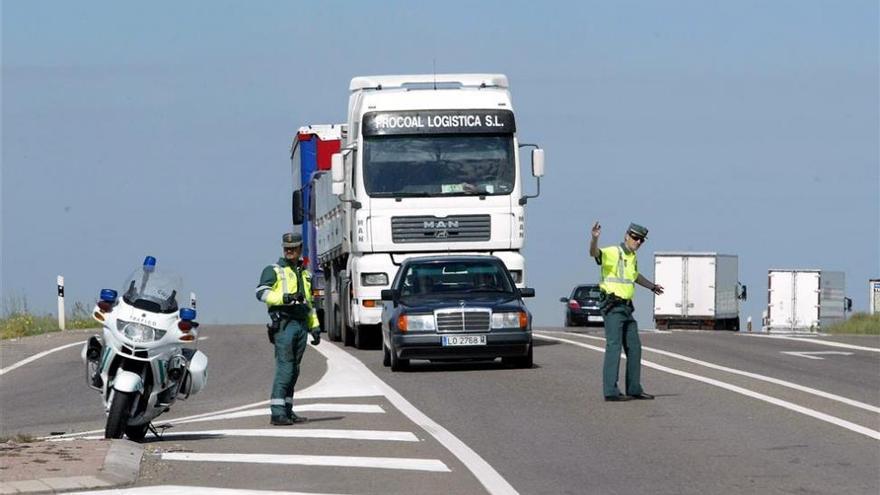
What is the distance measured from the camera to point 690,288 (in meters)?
61.5

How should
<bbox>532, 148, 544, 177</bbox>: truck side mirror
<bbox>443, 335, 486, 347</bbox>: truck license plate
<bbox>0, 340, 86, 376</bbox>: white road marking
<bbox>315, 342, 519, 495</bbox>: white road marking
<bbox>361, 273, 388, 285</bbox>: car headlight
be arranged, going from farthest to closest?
<bbox>361, 273, 388, 285</bbox>: car headlight
<bbox>532, 148, 544, 177</bbox>: truck side mirror
<bbox>0, 340, 86, 376</bbox>: white road marking
<bbox>443, 335, 486, 347</bbox>: truck license plate
<bbox>315, 342, 519, 495</bbox>: white road marking

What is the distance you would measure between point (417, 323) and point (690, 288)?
3809 cm

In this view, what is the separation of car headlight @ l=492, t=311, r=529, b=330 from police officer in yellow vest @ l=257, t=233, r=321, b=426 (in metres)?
7.29

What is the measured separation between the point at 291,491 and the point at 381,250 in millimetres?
17602

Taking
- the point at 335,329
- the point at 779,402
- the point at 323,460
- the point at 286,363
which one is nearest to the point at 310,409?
the point at 286,363

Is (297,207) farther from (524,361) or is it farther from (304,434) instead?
(304,434)

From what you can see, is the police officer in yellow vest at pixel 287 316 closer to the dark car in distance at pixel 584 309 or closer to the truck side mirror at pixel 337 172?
the truck side mirror at pixel 337 172

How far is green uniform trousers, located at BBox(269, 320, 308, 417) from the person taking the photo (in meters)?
17.1

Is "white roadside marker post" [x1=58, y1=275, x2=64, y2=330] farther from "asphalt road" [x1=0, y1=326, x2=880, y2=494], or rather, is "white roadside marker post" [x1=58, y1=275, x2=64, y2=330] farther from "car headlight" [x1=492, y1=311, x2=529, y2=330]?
"car headlight" [x1=492, y1=311, x2=529, y2=330]

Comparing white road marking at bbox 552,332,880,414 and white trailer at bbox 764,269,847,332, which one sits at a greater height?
white trailer at bbox 764,269,847,332

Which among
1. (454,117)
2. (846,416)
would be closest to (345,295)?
(454,117)

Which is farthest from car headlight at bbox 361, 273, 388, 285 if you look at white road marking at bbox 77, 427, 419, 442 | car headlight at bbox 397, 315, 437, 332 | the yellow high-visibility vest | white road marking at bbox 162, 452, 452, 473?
white road marking at bbox 162, 452, 452, 473

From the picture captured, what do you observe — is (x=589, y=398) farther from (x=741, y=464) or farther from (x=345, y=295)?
(x=345, y=295)

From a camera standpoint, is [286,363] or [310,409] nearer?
[286,363]
